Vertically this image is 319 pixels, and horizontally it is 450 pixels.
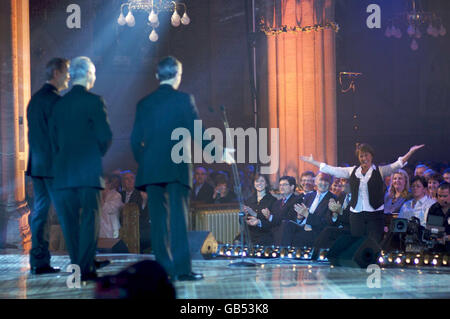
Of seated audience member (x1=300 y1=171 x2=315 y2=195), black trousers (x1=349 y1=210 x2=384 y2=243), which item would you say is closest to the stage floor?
black trousers (x1=349 y1=210 x2=384 y2=243)

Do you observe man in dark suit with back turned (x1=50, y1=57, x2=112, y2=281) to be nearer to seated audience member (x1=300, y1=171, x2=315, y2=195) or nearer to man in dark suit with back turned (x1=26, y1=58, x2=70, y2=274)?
man in dark suit with back turned (x1=26, y1=58, x2=70, y2=274)

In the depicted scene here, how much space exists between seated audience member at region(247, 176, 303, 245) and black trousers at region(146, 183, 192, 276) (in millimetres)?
3975

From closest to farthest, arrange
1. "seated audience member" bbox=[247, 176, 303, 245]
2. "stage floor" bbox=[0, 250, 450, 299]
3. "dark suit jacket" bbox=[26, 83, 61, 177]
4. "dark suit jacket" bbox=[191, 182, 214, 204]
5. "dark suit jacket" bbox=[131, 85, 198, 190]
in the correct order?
"stage floor" bbox=[0, 250, 450, 299], "dark suit jacket" bbox=[131, 85, 198, 190], "dark suit jacket" bbox=[26, 83, 61, 177], "seated audience member" bbox=[247, 176, 303, 245], "dark suit jacket" bbox=[191, 182, 214, 204]

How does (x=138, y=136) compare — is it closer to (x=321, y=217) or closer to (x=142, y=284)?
(x=142, y=284)

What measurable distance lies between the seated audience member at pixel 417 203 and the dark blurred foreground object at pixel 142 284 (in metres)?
6.96

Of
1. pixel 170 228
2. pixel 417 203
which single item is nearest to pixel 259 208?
pixel 417 203

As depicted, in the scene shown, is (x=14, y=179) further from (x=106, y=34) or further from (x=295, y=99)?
(x=106, y=34)

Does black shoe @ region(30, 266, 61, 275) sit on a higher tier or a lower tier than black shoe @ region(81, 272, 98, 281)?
lower

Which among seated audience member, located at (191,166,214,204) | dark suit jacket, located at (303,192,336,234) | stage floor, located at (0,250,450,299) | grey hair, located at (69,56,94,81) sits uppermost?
grey hair, located at (69,56,94,81)

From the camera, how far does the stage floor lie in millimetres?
6098

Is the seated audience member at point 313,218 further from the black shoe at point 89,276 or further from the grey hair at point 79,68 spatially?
the grey hair at point 79,68

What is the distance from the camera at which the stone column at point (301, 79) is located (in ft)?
44.2

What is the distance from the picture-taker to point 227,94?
21.4 metres

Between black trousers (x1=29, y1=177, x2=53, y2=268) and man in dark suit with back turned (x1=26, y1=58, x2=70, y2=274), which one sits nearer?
man in dark suit with back turned (x1=26, y1=58, x2=70, y2=274)
